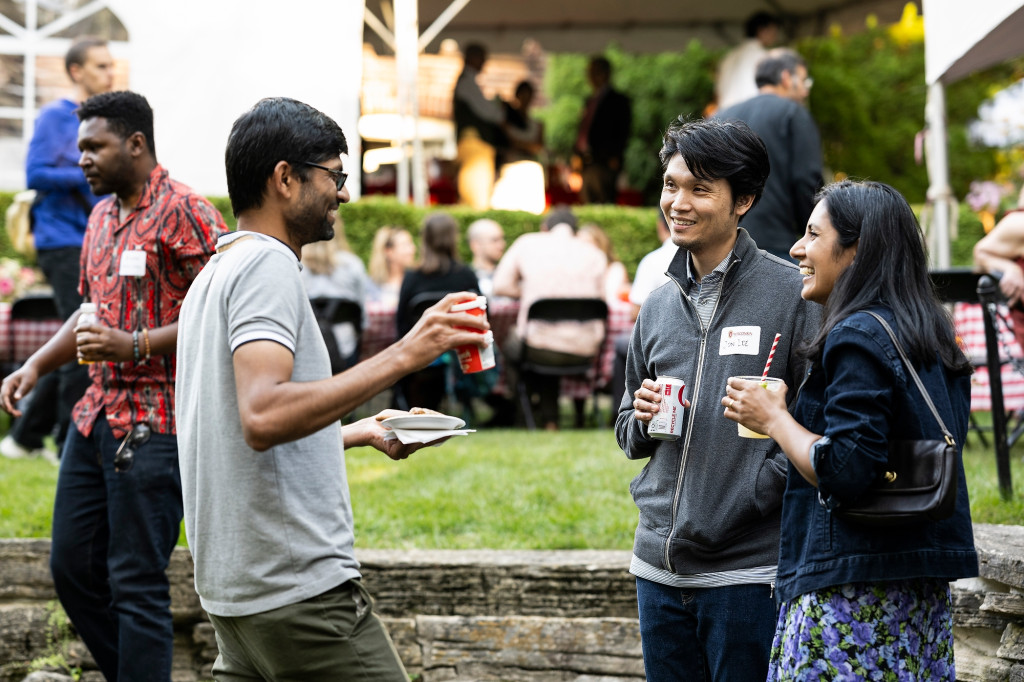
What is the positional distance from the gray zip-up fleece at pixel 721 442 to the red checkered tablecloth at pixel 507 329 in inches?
259

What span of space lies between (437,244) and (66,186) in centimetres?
325

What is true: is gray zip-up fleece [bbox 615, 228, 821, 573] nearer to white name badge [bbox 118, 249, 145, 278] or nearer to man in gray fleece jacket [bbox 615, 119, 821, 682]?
man in gray fleece jacket [bbox 615, 119, 821, 682]

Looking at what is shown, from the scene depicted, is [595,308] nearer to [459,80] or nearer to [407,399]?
[407,399]

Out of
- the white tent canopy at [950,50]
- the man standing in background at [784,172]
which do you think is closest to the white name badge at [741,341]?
the white tent canopy at [950,50]

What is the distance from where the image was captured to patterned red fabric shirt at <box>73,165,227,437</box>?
12.5 ft

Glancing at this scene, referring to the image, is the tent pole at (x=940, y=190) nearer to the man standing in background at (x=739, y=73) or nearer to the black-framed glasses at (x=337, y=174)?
the man standing in background at (x=739, y=73)


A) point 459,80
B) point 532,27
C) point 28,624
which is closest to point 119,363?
point 28,624

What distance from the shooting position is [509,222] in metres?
12.5

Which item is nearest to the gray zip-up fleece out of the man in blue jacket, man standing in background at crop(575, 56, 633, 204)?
the man in blue jacket

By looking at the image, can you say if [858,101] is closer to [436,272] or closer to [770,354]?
[436,272]

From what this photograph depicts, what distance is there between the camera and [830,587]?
8.30ft

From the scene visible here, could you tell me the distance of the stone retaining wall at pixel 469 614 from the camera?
15.5 ft

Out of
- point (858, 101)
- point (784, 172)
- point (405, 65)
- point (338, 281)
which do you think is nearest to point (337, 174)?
point (784, 172)

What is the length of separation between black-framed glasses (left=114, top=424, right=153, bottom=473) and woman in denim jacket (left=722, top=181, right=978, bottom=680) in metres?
2.04
